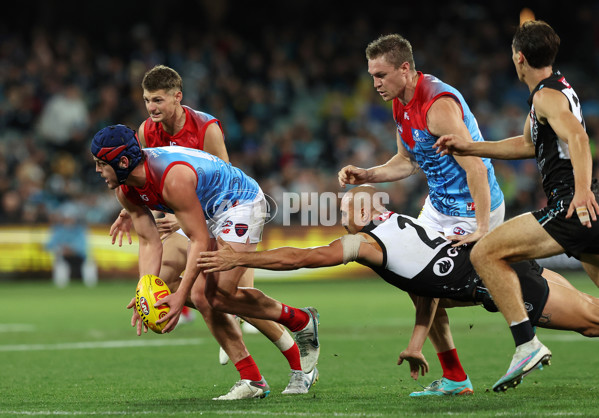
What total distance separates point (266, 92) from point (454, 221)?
1565cm

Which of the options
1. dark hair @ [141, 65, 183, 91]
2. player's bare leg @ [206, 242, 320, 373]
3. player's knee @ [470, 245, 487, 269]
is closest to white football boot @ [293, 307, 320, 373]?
player's bare leg @ [206, 242, 320, 373]

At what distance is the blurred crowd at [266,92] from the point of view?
20.1 meters

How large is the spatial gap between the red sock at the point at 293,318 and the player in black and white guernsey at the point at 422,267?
0.85 metres

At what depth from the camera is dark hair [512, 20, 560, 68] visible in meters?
6.03

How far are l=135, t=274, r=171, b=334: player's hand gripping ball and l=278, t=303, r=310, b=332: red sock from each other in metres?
0.93

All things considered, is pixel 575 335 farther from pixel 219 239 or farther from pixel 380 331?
pixel 219 239

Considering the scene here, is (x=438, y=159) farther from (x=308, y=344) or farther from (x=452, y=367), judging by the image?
(x=308, y=344)

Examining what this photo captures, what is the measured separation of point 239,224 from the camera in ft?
22.6

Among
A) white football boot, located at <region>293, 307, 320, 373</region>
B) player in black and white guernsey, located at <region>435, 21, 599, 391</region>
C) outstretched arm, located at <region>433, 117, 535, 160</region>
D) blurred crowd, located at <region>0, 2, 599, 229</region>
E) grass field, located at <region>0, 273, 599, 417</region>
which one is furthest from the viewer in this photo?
blurred crowd, located at <region>0, 2, 599, 229</region>

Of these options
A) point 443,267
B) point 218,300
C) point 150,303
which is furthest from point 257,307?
point 443,267

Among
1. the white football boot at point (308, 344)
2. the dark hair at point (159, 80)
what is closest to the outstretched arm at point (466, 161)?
the white football boot at point (308, 344)

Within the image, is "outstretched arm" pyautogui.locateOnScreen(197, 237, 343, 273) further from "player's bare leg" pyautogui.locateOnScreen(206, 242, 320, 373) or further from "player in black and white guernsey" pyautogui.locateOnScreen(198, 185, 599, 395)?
"player's bare leg" pyautogui.locateOnScreen(206, 242, 320, 373)

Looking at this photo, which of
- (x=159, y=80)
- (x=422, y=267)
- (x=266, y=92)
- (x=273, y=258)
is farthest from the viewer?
(x=266, y=92)

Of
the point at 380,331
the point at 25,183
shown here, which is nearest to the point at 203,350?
the point at 380,331
